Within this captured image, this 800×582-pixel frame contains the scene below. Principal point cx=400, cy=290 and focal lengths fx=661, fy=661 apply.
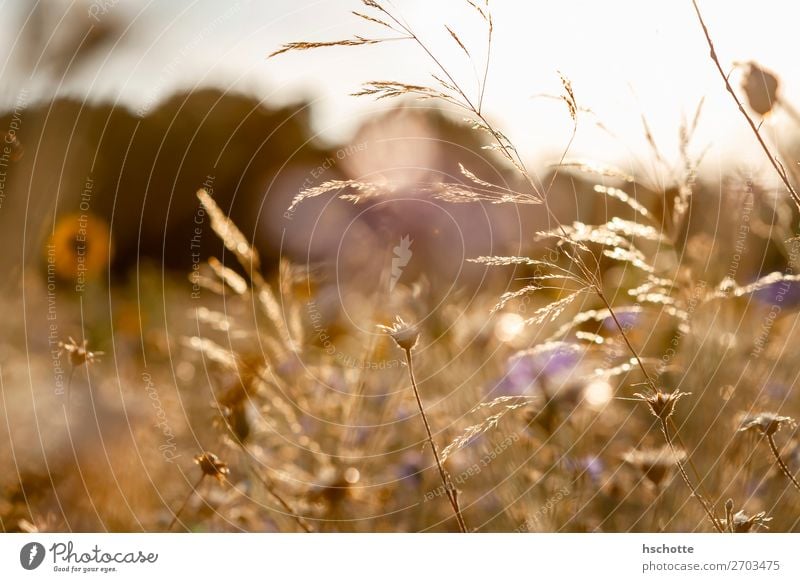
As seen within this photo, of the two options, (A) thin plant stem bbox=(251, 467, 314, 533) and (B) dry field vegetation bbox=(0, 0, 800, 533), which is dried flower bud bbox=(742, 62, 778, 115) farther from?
(A) thin plant stem bbox=(251, 467, 314, 533)

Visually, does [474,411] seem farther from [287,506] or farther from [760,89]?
[760,89]

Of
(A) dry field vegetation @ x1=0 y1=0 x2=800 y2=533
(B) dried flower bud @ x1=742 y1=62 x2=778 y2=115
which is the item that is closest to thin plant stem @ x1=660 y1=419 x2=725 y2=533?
(A) dry field vegetation @ x1=0 y1=0 x2=800 y2=533

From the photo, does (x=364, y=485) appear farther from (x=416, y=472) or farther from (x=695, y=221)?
(x=695, y=221)

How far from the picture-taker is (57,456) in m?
1.10

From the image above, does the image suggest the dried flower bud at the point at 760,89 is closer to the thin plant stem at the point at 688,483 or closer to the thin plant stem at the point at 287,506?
the thin plant stem at the point at 688,483

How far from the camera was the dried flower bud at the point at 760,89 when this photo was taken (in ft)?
2.27

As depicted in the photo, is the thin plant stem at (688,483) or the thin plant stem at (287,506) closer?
the thin plant stem at (688,483)

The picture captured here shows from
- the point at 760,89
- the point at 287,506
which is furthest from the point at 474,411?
the point at 760,89

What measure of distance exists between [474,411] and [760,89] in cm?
55

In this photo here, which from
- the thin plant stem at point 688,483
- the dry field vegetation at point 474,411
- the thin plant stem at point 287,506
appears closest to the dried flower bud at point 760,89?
the dry field vegetation at point 474,411

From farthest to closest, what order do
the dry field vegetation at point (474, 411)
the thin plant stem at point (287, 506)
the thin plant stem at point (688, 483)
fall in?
the dry field vegetation at point (474, 411) → the thin plant stem at point (287, 506) → the thin plant stem at point (688, 483)

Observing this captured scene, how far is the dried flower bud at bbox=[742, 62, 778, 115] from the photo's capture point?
0.69m

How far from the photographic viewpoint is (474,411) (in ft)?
3.22
